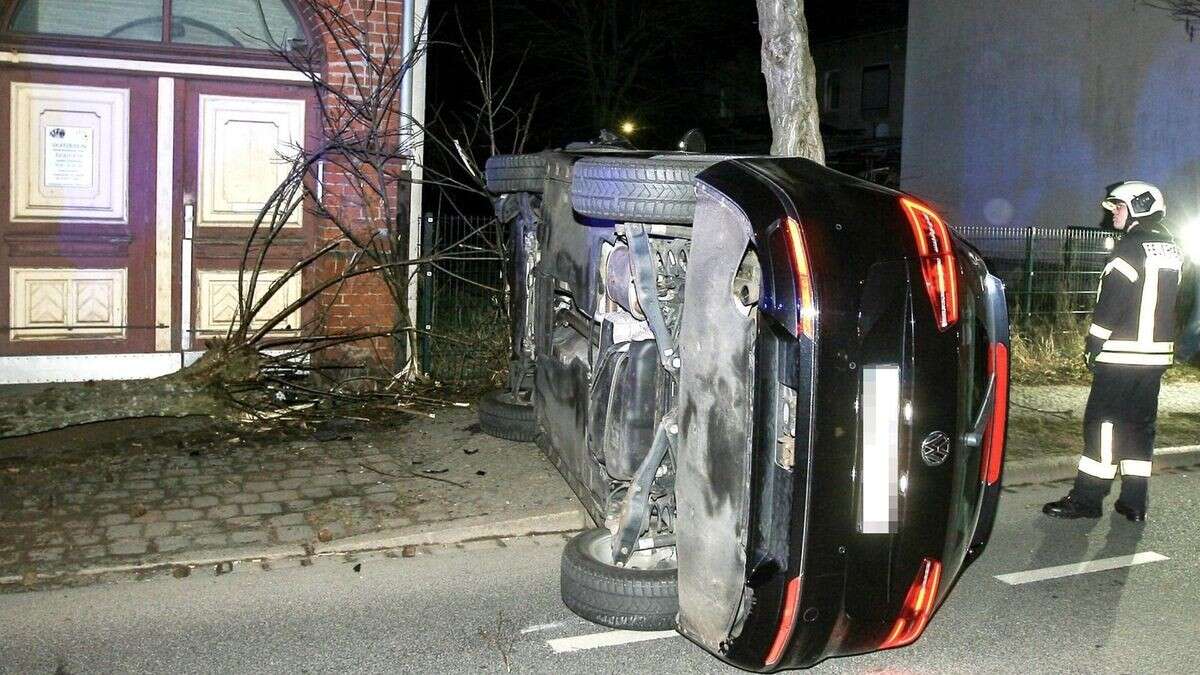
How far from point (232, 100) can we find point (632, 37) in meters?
22.8

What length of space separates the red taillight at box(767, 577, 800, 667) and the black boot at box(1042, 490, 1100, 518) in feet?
12.5

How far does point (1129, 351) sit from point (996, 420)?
9.69ft

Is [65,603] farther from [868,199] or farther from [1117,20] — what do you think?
[1117,20]

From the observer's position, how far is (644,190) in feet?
14.8

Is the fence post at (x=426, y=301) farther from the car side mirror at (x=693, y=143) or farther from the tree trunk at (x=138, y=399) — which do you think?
the car side mirror at (x=693, y=143)

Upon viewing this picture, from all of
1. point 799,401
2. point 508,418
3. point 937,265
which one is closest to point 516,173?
point 508,418

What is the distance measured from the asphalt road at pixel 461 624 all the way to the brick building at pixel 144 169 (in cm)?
414

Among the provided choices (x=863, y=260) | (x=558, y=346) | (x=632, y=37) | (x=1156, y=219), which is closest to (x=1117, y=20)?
(x=632, y=37)

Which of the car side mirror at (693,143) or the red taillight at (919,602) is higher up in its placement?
the car side mirror at (693,143)

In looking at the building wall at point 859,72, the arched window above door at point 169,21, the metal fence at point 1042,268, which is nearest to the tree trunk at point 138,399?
the arched window above door at point 169,21

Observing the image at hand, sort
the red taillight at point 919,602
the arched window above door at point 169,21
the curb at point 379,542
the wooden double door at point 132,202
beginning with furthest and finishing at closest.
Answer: the wooden double door at point 132,202 → the arched window above door at point 169,21 → the curb at point 379,542 → the red taillight at point 919,602

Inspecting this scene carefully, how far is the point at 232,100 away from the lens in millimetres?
9391

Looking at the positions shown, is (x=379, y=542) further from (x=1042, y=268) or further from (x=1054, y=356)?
(x=1042, y=268)

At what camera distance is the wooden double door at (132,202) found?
892 centimetres
